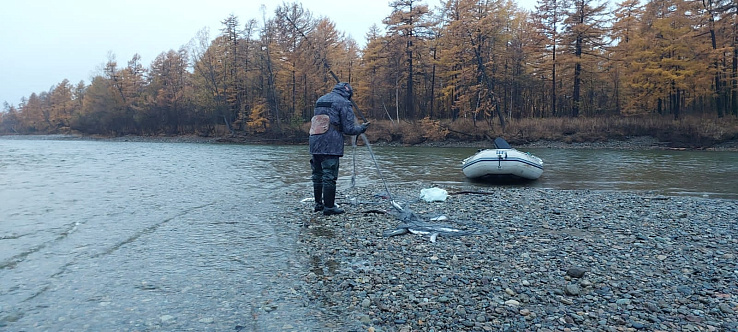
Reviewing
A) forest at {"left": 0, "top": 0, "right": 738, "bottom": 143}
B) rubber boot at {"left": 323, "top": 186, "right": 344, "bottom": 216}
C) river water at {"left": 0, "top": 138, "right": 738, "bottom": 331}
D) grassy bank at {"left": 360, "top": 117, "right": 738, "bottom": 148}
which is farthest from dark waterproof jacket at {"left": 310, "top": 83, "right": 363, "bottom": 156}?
grassy bank at {"left": 360, "top": 117, "right": 738, "bottom": 148}

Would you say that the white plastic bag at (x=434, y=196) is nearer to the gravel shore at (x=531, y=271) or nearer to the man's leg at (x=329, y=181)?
the gravel shore at (x=531, y=271)

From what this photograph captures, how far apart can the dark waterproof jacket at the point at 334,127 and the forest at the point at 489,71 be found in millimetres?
26073

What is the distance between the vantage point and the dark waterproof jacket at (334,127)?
773 centimetres

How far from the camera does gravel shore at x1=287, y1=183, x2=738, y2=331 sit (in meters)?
3.80

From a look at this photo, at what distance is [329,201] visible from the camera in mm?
8188

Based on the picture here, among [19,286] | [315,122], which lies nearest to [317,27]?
[315,122]

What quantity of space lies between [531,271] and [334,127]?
4.24m

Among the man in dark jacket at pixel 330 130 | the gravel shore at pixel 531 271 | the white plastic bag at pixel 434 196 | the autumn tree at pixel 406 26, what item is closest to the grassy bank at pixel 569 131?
the autumn tree at pixel 406 26

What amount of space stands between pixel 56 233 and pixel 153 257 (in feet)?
9.15

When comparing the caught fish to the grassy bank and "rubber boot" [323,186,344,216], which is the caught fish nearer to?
"rubber boot" [323,186,344,216]

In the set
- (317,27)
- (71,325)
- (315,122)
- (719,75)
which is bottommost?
(71,325)

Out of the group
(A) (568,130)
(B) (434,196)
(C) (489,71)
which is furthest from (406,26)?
(B) (434,196)

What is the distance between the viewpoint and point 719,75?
32.8m

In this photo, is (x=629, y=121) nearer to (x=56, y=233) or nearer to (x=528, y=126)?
(x=528, y=126)
